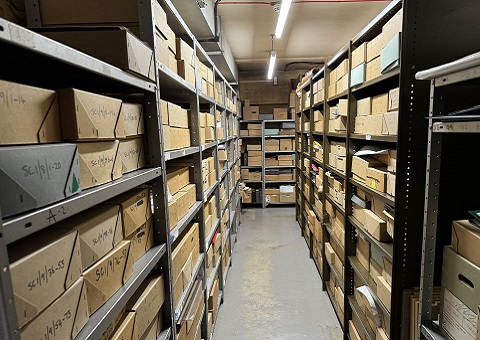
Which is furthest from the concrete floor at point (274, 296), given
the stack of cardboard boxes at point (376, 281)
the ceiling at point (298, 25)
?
the ceiling at point (298, 25)

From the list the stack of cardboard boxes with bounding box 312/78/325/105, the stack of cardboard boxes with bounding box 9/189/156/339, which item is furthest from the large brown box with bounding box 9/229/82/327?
the stack of cardboard boxes with bounding box 312/78/325/105

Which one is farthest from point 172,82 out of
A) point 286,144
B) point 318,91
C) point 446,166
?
point 286,144

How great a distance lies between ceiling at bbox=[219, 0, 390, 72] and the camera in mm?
3551

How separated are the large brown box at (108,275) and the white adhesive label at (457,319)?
1.13 metres

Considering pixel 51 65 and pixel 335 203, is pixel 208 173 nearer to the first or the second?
pixel 335 203

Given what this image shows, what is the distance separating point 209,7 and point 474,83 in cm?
247

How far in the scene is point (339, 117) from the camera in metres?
2.63

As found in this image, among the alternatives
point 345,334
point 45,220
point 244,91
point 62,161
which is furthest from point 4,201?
point 244,91

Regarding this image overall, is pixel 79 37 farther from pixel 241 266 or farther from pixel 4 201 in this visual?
pixel 241 266

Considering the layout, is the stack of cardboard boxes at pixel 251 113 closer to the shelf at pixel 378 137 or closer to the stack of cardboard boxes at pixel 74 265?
the shelf at pixel 378 137

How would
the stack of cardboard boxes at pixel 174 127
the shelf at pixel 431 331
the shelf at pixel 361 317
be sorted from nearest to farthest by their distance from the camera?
the shelf at pixel 431 331 < the stack of cardboard boxes at pixel 174 127 < the shelf at pixel 361 317

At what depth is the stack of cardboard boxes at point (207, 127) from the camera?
2.38 meters

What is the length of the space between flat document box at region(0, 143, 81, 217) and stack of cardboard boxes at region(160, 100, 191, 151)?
73 centimetres

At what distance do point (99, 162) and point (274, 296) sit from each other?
268cm
